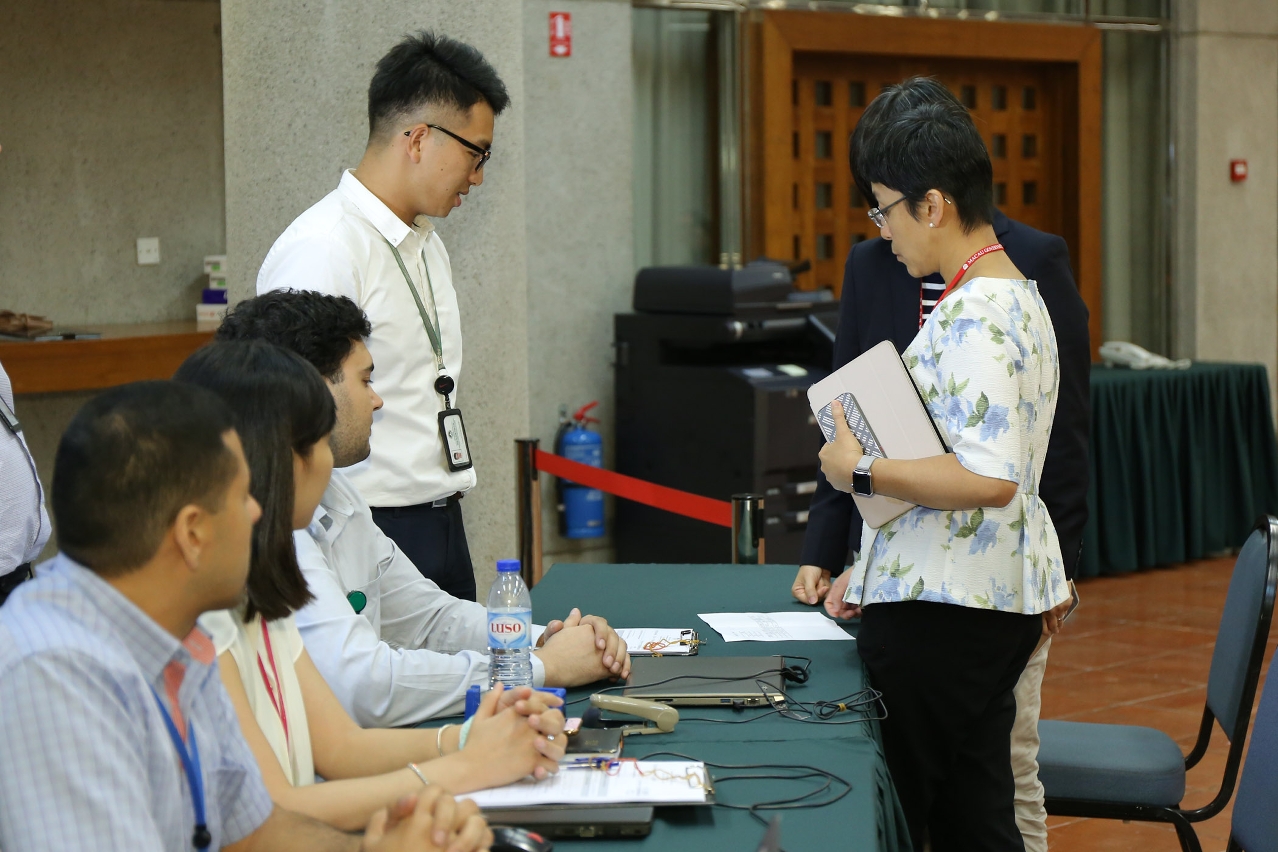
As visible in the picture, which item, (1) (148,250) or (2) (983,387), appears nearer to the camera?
(2) (983,387)

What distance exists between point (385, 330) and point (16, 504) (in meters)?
0.89

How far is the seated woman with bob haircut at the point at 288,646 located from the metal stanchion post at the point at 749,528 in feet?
5.32

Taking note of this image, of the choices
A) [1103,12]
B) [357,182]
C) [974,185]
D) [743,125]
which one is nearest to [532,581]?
[357,182]

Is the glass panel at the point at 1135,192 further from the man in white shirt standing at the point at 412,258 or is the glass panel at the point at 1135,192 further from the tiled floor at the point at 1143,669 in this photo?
the man in white shirt standing at the point at 412,258

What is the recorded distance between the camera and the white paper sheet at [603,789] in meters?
1.43

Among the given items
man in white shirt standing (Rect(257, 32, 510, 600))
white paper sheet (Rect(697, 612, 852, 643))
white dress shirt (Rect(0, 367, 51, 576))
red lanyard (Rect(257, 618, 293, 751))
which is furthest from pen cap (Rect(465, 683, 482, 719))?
white dress shirt (Rect(0, 367, 51, 576))

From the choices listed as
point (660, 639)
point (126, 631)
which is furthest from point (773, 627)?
point (126, 631)

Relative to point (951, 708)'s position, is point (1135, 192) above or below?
above

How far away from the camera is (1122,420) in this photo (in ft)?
19.1

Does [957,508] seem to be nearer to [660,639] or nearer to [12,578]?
[660,639]

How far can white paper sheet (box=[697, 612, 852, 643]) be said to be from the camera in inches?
86.5

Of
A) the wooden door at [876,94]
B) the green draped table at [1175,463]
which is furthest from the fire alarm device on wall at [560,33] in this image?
the green draped table at [1175,463]

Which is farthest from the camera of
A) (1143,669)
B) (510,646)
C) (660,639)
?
(1143,669)

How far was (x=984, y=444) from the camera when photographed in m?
1.79
